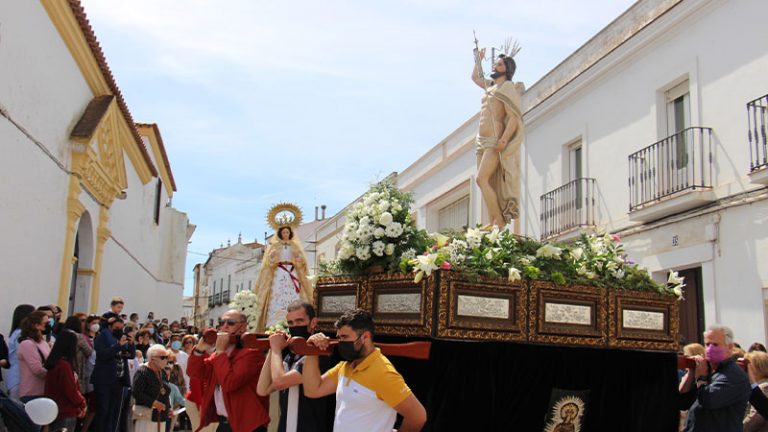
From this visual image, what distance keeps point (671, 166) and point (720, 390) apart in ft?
18.8

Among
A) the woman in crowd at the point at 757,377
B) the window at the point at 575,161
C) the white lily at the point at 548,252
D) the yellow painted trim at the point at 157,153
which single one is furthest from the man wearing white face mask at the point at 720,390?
the yellow painted trim at the point at 157,153

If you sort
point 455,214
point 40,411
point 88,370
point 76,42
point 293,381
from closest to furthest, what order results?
point 293,381
point 40,411
point 88,370
point 76,42
point 455,214

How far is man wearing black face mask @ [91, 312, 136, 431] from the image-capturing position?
7953mm

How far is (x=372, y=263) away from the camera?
487 cm

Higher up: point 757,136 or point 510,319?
point 757,136

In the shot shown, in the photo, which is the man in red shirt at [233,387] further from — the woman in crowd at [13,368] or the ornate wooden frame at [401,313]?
the woman in crowd at [13,368]

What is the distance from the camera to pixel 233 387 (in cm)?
436

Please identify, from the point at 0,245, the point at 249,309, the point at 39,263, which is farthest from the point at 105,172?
the point at 249,309

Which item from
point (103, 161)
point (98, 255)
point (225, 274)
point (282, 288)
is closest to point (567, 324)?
point (282, 288)

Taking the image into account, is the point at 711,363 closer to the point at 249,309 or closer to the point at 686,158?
the point at 249,309

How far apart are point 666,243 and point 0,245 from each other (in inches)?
316

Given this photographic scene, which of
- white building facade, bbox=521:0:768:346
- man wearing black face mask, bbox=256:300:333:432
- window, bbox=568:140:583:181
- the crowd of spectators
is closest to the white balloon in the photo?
the crowd of spectators

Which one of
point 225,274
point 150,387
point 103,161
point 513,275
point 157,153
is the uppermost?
point 157,153

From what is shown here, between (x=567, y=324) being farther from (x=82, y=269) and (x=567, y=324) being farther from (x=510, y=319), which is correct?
(x=82, y=269)
